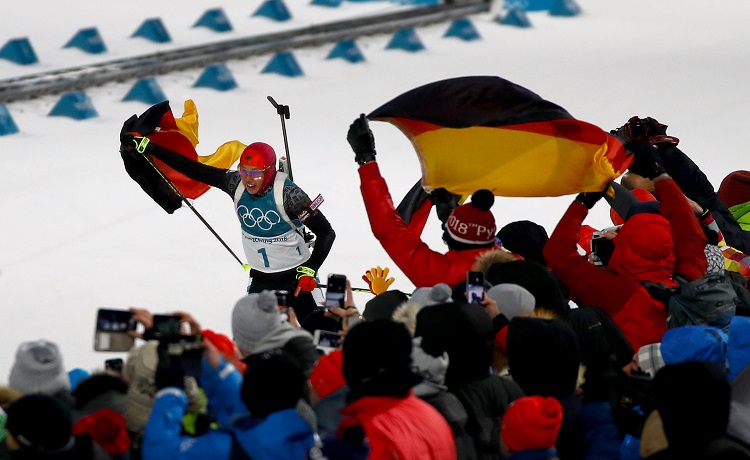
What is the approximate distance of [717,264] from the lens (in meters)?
6.71

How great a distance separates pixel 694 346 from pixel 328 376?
1.36m

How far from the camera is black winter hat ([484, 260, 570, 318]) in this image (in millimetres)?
5492

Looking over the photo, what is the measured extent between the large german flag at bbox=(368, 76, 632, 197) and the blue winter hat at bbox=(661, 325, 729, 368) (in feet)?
5.96

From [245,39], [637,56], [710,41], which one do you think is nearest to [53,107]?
[245,39]

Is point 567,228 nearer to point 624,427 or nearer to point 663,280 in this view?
point 663,280

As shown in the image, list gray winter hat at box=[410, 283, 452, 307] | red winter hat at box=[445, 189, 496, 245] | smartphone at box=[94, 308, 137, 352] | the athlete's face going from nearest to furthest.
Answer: smartphone at box=[94, 308, 137, 352] → gray winter hat at box=[410, 283, 452, 307] → red winter hat at box=[445, 189, 496, 245] → the athlete's face

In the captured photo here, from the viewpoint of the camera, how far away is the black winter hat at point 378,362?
431cm

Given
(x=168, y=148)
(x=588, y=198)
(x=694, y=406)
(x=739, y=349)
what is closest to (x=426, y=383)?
(x=694, y=406)

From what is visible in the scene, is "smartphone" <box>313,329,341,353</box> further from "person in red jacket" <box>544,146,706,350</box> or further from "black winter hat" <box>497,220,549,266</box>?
"black winter hat" <box>497,220,549,266</box>

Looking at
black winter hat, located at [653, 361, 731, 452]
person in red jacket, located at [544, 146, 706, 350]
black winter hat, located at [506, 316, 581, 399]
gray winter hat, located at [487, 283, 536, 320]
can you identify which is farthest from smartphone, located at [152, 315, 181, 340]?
person in red jacket, located at [544, 146, 706, 350]

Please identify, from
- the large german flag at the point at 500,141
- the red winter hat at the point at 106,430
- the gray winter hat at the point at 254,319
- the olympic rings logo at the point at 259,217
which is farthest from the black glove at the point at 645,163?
the red winter hat at the point at 106,430

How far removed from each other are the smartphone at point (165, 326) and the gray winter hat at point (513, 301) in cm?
145

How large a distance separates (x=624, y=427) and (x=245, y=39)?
11.2 metres

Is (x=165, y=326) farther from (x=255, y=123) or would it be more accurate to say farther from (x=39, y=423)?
(x=255, y=123)
